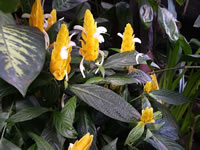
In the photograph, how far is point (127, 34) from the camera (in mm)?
644

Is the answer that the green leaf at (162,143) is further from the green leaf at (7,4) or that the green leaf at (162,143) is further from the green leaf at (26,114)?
the green leaf at (7,4)

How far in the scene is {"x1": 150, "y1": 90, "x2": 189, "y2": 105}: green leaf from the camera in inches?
29.2

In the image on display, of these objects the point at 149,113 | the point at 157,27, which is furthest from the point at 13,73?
the point at 157,27

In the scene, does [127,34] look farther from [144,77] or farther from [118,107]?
[118,107]

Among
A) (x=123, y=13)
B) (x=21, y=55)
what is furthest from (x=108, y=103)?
(x=123, y=13)

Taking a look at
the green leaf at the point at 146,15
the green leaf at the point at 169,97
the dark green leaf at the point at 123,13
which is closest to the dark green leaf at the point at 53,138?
the green leaf at the point at 169,97

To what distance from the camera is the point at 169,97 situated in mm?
755

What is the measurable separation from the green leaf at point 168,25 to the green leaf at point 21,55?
689mm

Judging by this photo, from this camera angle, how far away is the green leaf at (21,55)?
0.32 metres

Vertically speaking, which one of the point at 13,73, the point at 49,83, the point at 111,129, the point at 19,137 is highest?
the point at 13,73

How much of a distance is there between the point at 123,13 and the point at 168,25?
0.27 meters

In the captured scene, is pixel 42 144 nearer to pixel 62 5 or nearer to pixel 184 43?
pixel 62 5

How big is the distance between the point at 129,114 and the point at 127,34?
26cm

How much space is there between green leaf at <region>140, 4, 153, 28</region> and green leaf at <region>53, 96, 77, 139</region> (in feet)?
1.98
